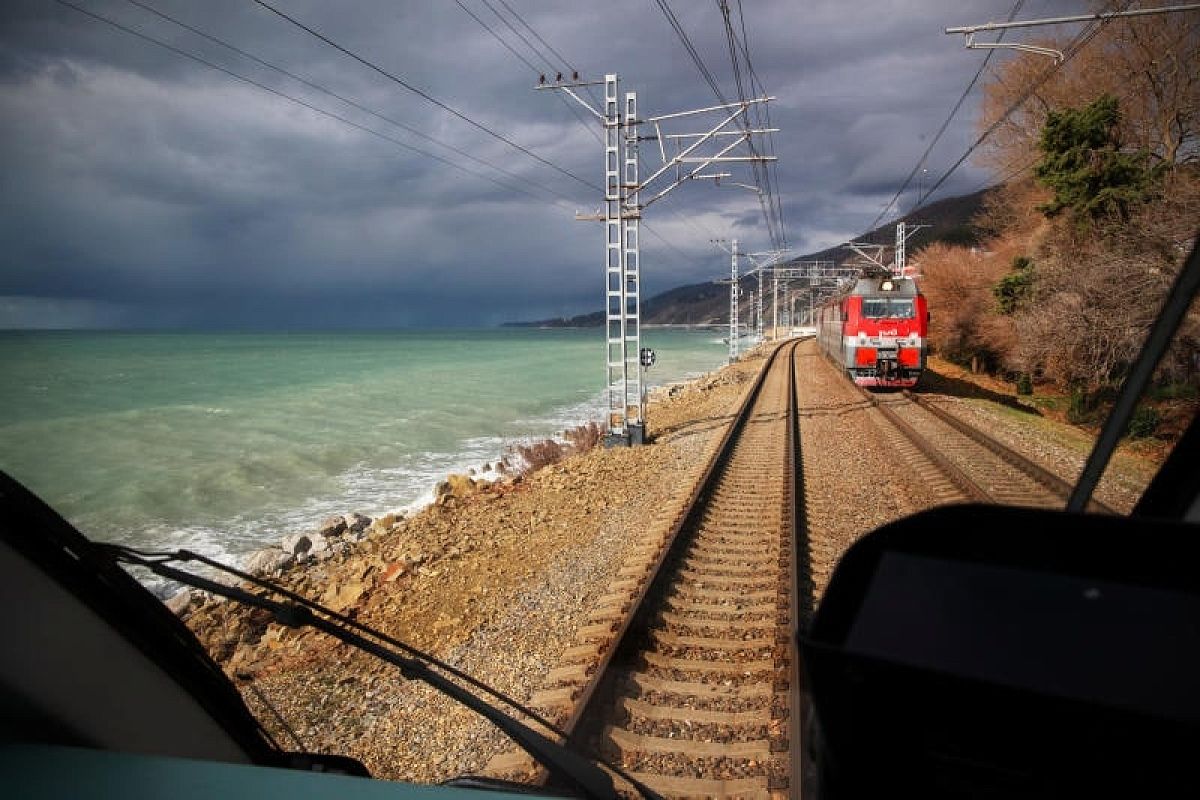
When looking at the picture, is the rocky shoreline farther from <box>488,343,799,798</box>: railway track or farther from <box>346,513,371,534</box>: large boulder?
<box>488,343,799,798</box>: railway track

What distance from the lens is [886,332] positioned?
19.6 meters

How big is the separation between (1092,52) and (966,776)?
27.8 metres

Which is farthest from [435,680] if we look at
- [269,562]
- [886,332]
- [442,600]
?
[886,332]

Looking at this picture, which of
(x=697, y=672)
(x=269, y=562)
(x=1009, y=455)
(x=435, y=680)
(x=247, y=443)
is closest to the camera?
(x=435, y=680)

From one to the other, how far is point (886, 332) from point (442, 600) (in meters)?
17.3

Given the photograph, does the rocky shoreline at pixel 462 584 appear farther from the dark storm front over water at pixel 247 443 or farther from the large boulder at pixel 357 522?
the dark storm front over water at pixel 247 443

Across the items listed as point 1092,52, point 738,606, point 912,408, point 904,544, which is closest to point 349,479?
point 738,606

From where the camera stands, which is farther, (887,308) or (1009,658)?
(887,308)

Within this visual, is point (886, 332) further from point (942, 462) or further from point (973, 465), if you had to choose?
point (942, 462)

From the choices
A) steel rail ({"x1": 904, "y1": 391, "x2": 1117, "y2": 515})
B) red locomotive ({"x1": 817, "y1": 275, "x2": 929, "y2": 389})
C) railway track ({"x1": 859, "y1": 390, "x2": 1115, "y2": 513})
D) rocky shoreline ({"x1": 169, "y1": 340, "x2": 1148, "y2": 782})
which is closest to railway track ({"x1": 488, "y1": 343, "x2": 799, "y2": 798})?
rocky shoreline ({"x1": 169, "y1": 340, "x2": 1148, "y2": 782})

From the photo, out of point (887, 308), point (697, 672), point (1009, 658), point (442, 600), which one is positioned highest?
point (887, 308)

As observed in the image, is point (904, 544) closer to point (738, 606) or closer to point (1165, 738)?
point (1165, 738)

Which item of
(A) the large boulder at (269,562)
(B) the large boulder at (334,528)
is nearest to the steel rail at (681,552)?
(A) the large boulder at (269,562)

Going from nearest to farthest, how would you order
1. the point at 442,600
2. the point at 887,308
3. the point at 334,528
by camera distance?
the point at 442,600, the point at 334,528, the point at 887,308
